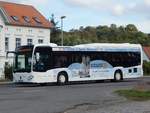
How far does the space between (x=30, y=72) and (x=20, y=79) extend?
1.03 m

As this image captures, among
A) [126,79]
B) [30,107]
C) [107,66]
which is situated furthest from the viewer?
[126,79]

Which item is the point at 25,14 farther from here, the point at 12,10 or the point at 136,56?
the point at 136,56

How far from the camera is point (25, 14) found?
77.1 m

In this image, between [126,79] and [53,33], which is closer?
[126,79]

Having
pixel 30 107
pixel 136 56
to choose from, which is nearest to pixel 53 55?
pixel 136 56

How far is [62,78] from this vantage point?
42.2 m

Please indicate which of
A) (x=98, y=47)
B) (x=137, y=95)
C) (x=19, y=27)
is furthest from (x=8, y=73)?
(x=137, y=95)

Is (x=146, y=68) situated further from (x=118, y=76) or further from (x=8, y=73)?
(x=118, y=76)

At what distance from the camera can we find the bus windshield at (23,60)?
40478mm

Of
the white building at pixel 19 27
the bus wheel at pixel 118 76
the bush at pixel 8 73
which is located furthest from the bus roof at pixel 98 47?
the white building at pixel 19 27

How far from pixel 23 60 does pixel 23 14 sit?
36.3 m

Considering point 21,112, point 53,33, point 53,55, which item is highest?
point 53,33

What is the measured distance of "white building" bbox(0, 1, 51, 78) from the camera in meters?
70.9

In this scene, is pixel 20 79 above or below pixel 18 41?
below
